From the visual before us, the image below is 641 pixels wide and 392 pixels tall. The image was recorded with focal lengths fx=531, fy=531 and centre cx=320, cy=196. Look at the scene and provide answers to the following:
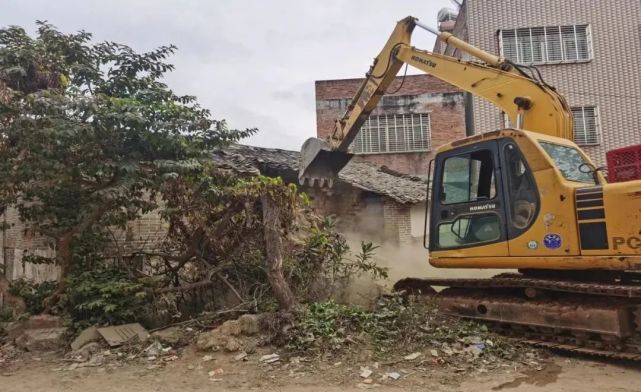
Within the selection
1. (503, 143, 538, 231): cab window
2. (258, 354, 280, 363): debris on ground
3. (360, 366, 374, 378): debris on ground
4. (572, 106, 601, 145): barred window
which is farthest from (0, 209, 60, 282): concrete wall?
(572, 106, 601, 145): barred window

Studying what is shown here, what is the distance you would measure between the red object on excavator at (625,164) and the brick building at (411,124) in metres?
12.9

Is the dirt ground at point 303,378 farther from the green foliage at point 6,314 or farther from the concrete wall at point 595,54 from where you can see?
the concrete wall at point 595,54

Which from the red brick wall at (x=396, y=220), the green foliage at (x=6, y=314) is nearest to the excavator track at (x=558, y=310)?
the green foliage at (x=6, y=314)

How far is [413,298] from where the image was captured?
745cm

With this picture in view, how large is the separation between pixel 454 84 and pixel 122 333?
6.09m

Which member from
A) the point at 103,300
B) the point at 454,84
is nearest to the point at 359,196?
the point at 454,84

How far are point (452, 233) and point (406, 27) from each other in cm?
412

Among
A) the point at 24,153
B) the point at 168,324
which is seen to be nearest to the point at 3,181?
the point at 24,153

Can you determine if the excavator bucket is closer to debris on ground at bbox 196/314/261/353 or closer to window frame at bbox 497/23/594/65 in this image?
debris on ground at bbox 196/314/261/353

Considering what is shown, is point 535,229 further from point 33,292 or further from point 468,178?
point 33,292

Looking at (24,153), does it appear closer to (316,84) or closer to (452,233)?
(452,233)

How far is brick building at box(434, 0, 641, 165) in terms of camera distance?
17031 millimetres

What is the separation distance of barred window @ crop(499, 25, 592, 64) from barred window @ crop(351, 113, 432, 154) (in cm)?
416

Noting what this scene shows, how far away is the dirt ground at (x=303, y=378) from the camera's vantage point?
5.18 meters
